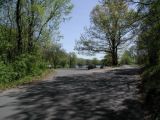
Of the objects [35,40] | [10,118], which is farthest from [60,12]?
[10,118]

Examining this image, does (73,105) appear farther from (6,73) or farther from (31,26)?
(31,26)

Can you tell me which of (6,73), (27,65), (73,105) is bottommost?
(73,105)

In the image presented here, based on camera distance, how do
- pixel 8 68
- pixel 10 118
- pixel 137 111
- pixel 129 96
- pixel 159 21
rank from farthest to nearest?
1. pixel 8 68
2. pixel 159 21
3. pixel 129 96
4. pixel 137 111
5. pixel 10 118

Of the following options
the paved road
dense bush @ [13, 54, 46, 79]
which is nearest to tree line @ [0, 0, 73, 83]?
dense bush @ [13, 54, 46, 79]

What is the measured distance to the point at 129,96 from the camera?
1614 cm

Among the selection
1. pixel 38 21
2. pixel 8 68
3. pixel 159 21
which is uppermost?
pixel 38 21

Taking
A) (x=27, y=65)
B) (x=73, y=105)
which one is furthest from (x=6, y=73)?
(x=73, y=105)

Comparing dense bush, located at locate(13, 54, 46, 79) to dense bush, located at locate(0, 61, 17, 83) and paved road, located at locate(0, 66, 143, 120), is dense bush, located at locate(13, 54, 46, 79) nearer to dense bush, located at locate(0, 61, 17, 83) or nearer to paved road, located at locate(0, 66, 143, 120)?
dense bush, located at locate(0, 61, 17, 83)

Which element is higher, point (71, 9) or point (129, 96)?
point (71, 9)

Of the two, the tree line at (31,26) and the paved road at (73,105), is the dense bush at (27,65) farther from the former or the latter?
the paved road at (73,105)

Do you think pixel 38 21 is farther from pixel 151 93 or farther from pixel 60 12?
pixel 151 93

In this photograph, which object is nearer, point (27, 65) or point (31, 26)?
point (27, 65)

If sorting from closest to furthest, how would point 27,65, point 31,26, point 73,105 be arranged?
point 73,105 < point 27,65 < point 31,26

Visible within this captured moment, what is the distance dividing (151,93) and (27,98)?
18.9ft
